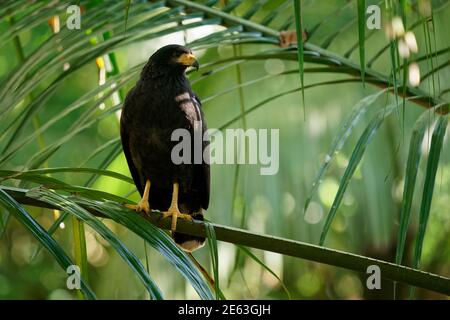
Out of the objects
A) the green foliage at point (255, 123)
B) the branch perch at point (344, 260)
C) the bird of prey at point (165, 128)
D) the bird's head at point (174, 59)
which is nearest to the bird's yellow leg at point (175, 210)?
the bird of prey at point (165, 128)

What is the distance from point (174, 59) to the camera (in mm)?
3162

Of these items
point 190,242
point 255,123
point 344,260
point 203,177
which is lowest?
point 344,260

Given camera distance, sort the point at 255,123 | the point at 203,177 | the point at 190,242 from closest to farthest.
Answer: the point at 190,242, the point at 203,177, the point at 255,123

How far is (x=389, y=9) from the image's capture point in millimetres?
1711

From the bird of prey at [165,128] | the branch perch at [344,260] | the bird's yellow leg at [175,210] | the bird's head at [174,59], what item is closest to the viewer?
the branch perch at [344,260]

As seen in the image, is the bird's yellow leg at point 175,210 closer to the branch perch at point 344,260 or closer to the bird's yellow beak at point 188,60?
the bird's yellow beak at point 188,60

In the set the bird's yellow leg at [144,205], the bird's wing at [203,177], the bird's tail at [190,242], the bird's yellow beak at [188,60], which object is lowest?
the bird's tail at [190,242]

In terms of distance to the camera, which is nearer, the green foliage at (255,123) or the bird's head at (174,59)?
the green foliage at (255,123)

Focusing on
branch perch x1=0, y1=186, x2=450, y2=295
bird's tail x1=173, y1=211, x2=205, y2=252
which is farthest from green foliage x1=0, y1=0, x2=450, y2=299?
bird's tail x1=173, y1=211, x2=205, y2=252

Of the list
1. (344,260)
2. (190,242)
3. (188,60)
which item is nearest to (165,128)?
(188,60)

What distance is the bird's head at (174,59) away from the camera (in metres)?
3.09

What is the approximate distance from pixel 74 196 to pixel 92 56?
647 mm

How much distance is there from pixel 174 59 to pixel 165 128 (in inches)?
12.7

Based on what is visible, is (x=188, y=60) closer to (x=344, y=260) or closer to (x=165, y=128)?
(x=165, y=128)
